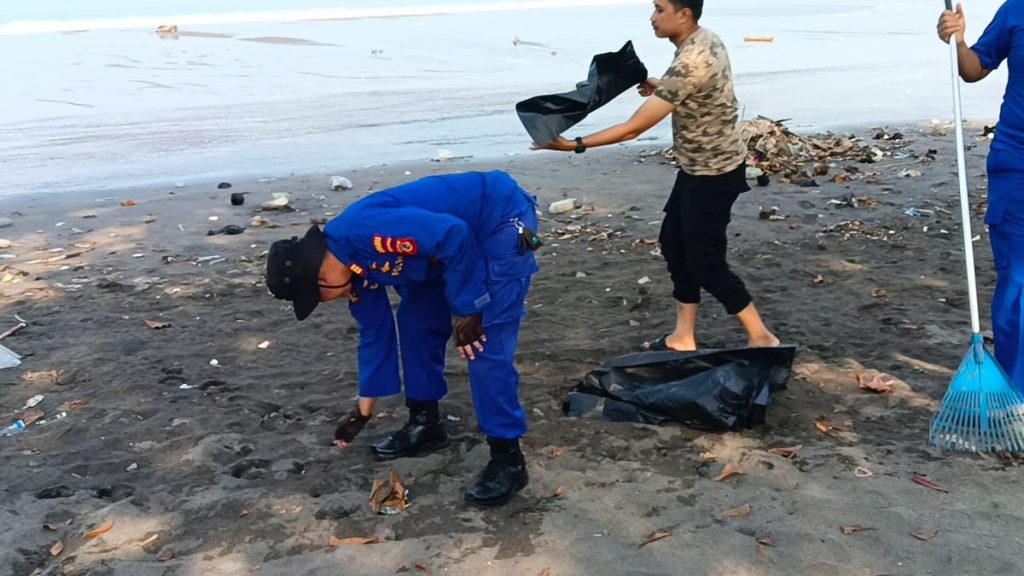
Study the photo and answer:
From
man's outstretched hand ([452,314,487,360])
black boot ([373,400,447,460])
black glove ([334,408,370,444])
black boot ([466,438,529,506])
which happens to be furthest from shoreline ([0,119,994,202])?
man's outstretched hand ([452,314,487,360])

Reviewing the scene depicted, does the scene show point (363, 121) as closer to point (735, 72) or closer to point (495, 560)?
point (735, 72)

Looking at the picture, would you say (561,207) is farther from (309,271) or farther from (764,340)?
(309,271)

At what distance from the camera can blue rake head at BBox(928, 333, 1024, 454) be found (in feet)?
11.9

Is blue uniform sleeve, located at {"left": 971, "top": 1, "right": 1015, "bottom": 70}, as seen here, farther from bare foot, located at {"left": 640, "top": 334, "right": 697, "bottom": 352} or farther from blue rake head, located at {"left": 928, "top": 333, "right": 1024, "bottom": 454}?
bare foot, located at {"left": 640, "top": 334, "right": 697, "bottom": 352}

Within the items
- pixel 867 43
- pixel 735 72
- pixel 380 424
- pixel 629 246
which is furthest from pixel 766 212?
pixel 867 43

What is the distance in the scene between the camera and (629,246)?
22.5 feet

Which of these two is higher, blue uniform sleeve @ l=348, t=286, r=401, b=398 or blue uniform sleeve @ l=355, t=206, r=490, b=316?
blue uniform sleeve @ l=355, t=206, r=490, b=316

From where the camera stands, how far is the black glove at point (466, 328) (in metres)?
3.18

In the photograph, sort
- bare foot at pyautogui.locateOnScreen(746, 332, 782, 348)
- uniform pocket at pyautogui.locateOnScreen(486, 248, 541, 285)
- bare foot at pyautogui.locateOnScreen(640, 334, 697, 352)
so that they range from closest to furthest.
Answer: uniform pocket at pyautogui.locateOnScreen(486, 248, 541, 285) < bare foot at pyautogui.locateOnScreen(746, 332, 782, 348) < bare foot at pyautogui.locateOnScreen(640, 334, 697, 352)

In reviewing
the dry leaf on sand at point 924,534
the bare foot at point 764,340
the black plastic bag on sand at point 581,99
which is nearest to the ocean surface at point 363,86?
the black plastic bag on sand at point 581,99

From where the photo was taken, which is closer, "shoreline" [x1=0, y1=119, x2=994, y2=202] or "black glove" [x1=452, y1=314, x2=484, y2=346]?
"black glove" [x1=452, y1=314, x2=484, y2=346]

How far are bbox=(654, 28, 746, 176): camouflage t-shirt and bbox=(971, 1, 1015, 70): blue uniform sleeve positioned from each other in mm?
1036

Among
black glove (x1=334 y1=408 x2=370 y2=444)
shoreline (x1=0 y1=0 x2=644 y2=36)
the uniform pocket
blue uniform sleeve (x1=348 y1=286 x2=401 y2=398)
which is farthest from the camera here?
shoreline (x1=0 y1=0 x2=644 y2=36)

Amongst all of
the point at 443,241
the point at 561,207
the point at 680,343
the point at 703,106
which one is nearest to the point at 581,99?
the point at 703,106
